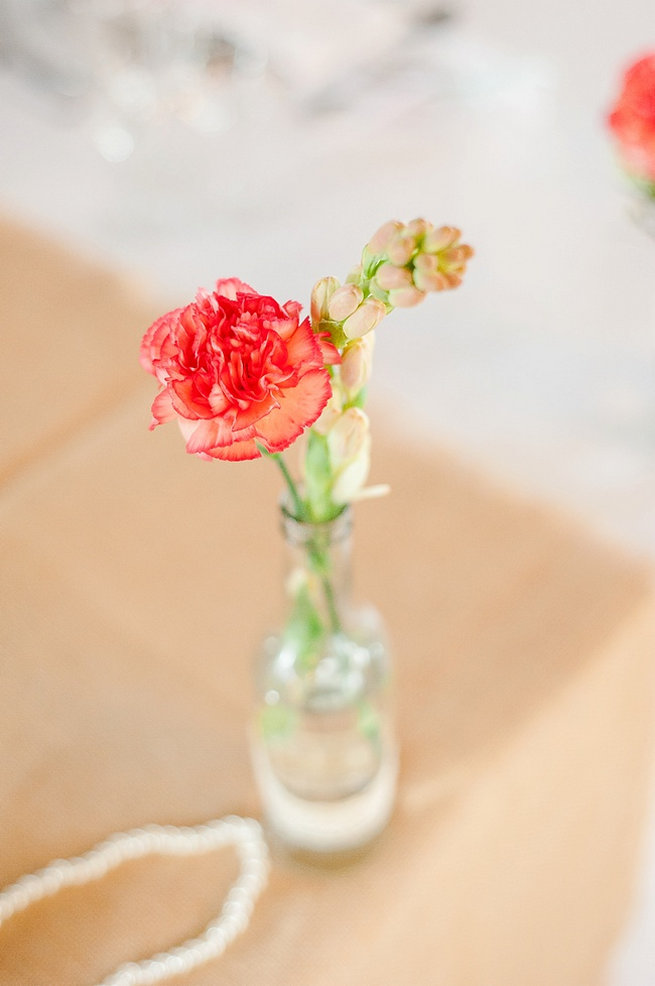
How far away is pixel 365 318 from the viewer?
39 cm

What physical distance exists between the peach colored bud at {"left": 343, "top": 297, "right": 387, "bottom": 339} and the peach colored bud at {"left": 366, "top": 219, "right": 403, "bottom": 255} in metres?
0.02

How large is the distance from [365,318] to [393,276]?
0.02 m

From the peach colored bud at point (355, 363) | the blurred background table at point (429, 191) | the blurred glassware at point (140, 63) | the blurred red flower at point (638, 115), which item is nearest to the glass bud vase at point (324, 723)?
the peach colored bud at point (355, 363)

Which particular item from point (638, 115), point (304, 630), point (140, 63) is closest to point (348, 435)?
point (304, 630)

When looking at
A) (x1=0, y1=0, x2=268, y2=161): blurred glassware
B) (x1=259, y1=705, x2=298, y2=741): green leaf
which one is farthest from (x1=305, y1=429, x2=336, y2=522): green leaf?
(x1=0, y1=0, x2=268, y2=161): blurred glassware

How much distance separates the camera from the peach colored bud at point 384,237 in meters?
0.39

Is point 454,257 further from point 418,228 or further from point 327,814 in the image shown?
point 327,814

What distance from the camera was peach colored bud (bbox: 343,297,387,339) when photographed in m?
0.38

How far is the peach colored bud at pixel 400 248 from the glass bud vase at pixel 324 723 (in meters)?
0.18

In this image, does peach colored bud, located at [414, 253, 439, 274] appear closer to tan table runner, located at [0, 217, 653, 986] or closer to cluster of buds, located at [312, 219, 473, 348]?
cluster of buds, located at [312, 219, 473, 348]

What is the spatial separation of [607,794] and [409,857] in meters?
0.20

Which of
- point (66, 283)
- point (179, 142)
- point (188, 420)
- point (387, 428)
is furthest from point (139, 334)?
point (188, 420)

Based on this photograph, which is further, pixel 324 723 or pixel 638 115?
pixel 638 115

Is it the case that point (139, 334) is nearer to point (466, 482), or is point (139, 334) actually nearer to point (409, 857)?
point (466, 482)
